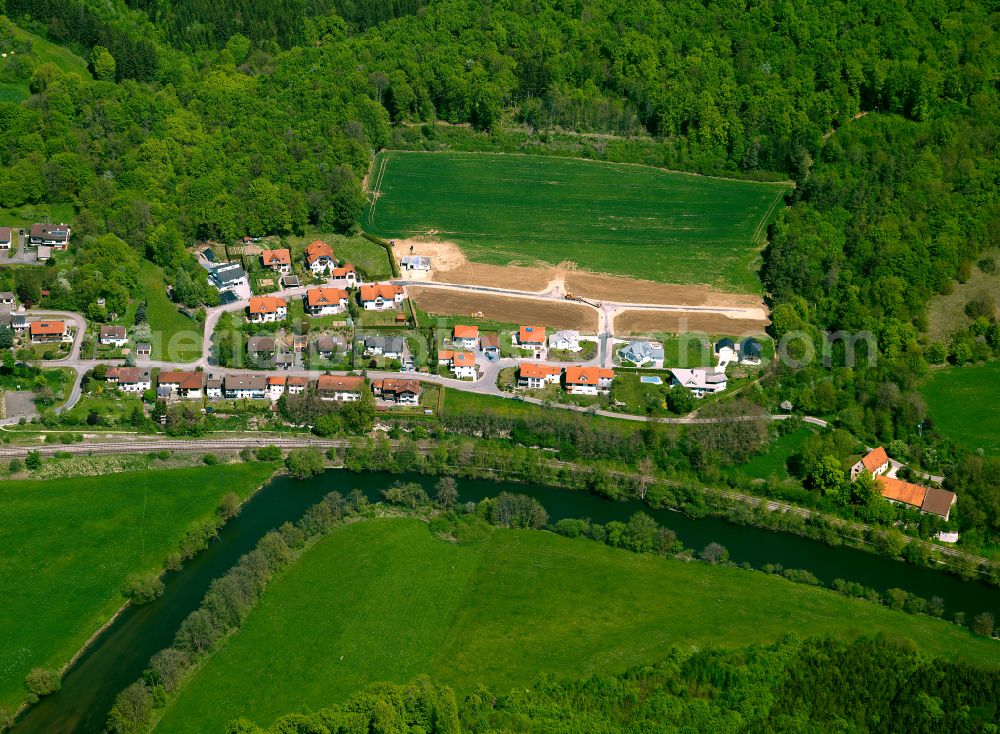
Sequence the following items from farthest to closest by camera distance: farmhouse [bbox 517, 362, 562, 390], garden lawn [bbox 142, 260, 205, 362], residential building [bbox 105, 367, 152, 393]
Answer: garden lawn [bbox 142, 260, 205, 362], farmhouse [bbox 517, 362, 562, 390], residential building [bbox 105, 367, 152, 393]

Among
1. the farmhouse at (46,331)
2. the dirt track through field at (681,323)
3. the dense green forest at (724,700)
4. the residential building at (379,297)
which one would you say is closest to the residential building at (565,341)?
the dirt track through field at (681,323)

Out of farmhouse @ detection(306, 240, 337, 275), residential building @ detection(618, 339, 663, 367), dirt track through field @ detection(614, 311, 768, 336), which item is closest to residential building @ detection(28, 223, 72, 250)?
farmhouse @ detection(306, 240, 337, 275)

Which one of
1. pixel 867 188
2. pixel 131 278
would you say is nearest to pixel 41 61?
pixel 131 278

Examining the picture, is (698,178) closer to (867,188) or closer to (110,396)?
(867,188)

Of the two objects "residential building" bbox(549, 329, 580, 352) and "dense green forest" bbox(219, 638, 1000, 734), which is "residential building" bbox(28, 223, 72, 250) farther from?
"dense green forest" bbox(219, 638, 1000, 734)

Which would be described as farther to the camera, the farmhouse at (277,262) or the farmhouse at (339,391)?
the farmhouse at (277,262)

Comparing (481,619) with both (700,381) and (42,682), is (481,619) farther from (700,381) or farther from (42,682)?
(700,381)

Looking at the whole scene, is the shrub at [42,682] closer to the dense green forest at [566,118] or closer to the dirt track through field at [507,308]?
the dense green forest at [566,118]
